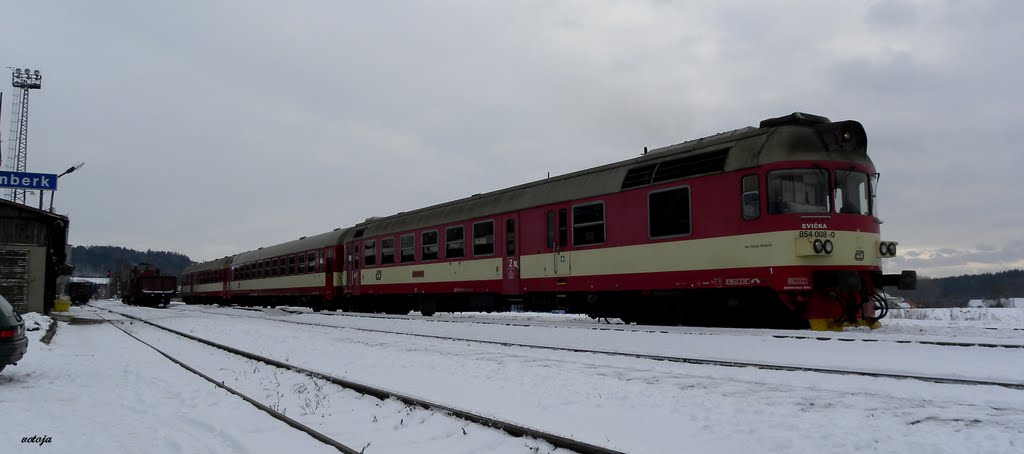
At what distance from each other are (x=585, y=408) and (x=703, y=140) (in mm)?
9645

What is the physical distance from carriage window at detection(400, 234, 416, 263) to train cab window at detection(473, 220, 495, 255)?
3886 millimetres

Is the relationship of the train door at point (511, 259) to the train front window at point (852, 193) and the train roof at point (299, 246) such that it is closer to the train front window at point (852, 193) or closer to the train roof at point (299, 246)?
the train front window at point (852, 193)

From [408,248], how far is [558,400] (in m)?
17.7

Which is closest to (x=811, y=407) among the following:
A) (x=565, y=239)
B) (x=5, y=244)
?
(x=565, y=239)

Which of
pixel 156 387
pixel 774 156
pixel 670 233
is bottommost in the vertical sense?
pixel 156 387

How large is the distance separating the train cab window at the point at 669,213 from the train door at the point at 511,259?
4.96 m

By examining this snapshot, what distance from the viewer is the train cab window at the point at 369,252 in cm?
2665

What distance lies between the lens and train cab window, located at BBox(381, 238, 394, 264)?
2523 cm

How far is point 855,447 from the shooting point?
187 inches

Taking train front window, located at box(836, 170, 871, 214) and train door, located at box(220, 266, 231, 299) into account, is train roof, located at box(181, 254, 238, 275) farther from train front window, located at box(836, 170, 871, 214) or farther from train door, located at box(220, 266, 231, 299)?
train front window, located at box(836, 170, 871, 214)

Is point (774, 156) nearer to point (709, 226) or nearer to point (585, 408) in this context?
point (709, 226)

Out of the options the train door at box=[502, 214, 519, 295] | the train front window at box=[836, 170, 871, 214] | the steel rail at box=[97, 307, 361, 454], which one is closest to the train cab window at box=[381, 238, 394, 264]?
the train door at box=[502, 214, 519, 295]

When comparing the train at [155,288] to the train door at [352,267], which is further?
the train at [155,288]

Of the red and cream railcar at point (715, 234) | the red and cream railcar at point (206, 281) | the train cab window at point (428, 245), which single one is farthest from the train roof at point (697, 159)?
the red and cream railcar at point (206, 281)
